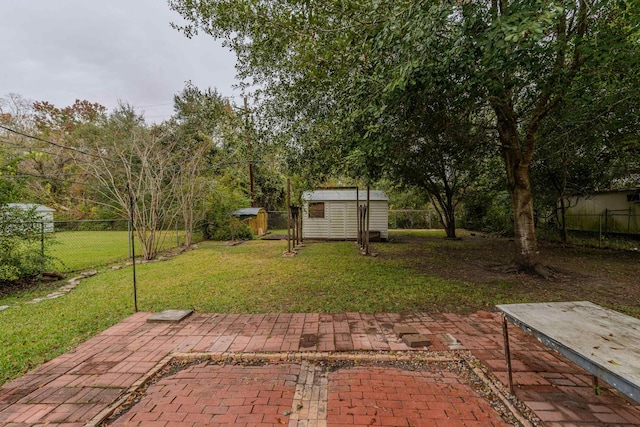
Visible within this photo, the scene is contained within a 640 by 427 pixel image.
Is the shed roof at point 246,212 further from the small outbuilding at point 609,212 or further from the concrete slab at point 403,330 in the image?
the small outbuilding at point 609,212

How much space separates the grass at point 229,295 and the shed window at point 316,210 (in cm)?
590

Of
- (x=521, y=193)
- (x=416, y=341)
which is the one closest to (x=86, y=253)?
(x=416, y=341)

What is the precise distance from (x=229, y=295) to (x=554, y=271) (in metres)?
6.74

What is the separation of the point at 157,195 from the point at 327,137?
585 centimetres

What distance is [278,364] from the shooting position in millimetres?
2611

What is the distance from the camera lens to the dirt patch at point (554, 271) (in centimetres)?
463

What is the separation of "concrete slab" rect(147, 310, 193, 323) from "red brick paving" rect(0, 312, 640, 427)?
80 mm

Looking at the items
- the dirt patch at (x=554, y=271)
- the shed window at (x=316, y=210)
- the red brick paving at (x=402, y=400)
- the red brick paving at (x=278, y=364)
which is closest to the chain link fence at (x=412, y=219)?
the shed window at (x=316, y=210)

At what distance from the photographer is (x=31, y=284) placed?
18.5 ft

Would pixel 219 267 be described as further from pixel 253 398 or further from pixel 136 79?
pixel 136 79

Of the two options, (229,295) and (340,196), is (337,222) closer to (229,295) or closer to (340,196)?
(340,196)

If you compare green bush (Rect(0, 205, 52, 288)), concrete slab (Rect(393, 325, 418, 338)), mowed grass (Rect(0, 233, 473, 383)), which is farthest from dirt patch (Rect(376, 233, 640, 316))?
green bush (Rect(0, 205, 52, 288))

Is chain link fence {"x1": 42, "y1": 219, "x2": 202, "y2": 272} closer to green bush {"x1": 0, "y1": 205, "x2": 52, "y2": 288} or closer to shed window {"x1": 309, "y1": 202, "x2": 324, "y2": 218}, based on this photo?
green bush {"x1": 0, "y1": 205, "x2": 52, "y2": 288}

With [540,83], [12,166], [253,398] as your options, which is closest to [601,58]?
[540,83]
